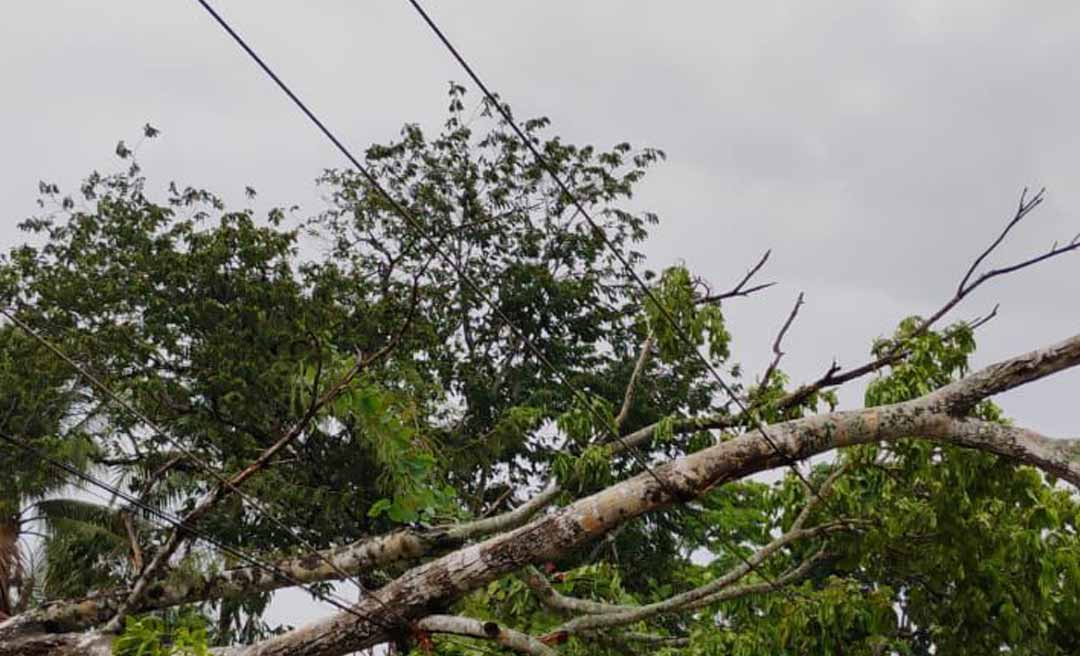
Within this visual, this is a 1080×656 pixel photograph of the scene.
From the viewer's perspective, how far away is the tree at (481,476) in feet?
15.1

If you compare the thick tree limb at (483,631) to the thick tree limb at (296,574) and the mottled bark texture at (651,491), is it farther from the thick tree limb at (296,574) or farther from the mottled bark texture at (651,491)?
the thick tree limb at (296,574)

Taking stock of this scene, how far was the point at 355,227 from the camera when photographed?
1482 cm

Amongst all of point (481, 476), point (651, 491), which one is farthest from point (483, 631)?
point (481, 476)

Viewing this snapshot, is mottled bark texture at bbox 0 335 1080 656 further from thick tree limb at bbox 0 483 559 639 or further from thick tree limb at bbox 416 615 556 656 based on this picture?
thick tree limb at bbox 0 483 559 639

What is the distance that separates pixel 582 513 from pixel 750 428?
3.74 ft

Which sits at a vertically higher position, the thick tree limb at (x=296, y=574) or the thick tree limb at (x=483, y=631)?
the thick tree limb at (x=296, y=574)

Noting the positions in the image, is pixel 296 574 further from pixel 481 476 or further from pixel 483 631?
pixel 481 476

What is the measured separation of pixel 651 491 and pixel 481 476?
8.52 m

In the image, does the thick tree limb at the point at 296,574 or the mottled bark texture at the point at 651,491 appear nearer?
the mottled bark texture at the point at 651,491

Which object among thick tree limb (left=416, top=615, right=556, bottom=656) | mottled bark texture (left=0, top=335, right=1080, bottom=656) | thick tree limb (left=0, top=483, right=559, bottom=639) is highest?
thick tree limb (left=0, top=483, right=559, bottom=639)

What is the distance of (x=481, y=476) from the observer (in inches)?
508

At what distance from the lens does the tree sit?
15.1ft

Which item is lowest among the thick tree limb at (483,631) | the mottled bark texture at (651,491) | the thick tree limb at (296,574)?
the thick tree limb at (483,631)

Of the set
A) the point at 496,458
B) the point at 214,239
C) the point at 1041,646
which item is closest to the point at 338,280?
the point at 214,239
